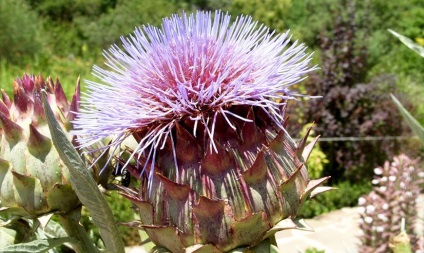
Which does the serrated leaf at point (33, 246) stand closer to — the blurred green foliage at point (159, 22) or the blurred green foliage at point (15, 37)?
the blurred green foliage at point (159, 22)

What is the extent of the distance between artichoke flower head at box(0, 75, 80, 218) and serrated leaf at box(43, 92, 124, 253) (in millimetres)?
84

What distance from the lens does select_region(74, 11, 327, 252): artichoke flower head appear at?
69cm

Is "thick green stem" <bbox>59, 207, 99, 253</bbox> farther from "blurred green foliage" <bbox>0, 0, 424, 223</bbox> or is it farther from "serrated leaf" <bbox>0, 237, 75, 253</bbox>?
"blurred green foliage" <bbox>0, 0, 424, 223</bbox>

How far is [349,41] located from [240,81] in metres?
3.33

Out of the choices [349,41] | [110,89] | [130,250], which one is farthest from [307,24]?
[110,89]

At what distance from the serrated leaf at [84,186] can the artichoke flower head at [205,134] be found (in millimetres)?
47

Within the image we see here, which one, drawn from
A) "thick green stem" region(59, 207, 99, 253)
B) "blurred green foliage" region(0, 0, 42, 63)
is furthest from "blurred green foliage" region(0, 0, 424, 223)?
"thick green stem" region(59, 207, 99, 253)

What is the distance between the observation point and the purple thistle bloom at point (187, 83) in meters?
0.73

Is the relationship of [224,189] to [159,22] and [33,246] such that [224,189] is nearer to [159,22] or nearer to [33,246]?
[33,246]

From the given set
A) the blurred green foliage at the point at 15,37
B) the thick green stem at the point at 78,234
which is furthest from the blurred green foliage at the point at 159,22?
the thick green stem at the point at 78,234

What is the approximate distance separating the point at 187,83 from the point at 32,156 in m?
0.27

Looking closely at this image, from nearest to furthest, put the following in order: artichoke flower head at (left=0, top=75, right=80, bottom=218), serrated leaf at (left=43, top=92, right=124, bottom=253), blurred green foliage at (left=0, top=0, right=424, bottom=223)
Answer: serrated leaf at (left=43, top=92, right=124, bottom=253)
artichoke flower head at (left=0, top=75, right=80, bottom=218)
blurred green foliage at (left=0, top=0, right=424, bottom=223)

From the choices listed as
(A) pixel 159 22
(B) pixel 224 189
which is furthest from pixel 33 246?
(A) pixel 159 22

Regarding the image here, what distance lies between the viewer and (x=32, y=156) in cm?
83
